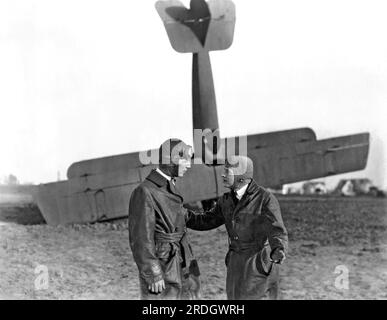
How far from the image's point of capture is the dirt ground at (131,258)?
7805 mm

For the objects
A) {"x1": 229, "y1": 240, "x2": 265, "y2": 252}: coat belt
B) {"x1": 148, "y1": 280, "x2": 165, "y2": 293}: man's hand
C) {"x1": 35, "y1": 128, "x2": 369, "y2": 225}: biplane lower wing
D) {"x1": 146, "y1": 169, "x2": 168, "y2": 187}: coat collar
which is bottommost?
{"x1": 148, "y1": 280, "x2": 165, "y2": 293}: man's hand

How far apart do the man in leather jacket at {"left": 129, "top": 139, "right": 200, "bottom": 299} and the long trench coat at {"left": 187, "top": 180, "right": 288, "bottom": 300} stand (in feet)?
1.16

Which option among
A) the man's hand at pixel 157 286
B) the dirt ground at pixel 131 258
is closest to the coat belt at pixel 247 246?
the man's hand at pixel 157 286

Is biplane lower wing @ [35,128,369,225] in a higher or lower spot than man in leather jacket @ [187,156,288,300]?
higher

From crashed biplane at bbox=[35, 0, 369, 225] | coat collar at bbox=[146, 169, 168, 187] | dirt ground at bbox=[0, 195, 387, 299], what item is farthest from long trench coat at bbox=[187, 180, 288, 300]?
crashed biplane at bbox=[35, 0, 369, 225]

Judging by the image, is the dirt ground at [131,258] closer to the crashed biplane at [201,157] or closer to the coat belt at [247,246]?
the crashed biplane at [201,157]

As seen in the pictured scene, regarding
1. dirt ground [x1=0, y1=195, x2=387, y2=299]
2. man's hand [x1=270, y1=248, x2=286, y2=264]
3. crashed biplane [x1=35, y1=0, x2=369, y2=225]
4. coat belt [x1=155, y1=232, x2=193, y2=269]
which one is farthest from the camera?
crashed biplane [x1=35, y1=0, x2=369, y2=225]

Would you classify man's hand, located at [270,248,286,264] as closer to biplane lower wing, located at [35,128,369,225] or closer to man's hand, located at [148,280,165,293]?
man's hand, located at [148,280,165,293]

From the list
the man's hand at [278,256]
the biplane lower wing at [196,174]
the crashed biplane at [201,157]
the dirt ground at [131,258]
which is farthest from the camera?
the biplane lower wing at [196,174]

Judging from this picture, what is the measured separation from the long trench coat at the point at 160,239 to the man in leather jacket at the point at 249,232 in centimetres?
35

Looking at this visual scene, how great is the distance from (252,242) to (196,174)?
4889 millimetres

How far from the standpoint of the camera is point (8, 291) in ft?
26.0

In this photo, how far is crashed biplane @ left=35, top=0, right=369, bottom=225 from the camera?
9.43 m
